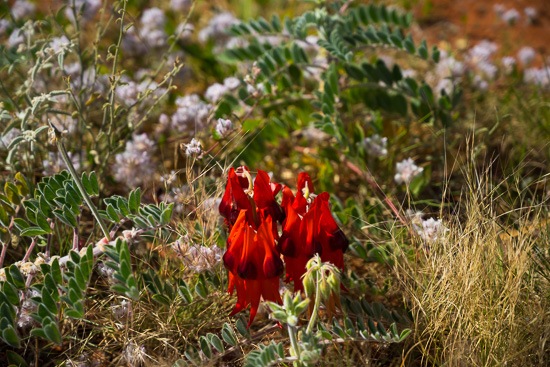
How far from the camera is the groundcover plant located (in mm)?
1313

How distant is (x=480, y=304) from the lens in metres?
1.46

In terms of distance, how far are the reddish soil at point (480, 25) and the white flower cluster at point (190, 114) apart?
2.21 meters

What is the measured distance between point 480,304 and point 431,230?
25cm

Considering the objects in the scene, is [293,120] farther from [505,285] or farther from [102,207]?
[505,285]

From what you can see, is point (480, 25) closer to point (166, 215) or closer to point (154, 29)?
point (154, 29)

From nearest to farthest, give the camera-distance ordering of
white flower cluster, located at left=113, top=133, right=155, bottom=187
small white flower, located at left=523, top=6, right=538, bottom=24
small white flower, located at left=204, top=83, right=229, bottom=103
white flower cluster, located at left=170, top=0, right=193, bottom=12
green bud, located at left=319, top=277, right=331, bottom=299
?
1. green bud, located at left=319, top=277, right=331, bottom=299
2. white flower cluster, located at left=113, top=133, right=155, bottom=187
3. small white flower, located at left=204, top=83, right=229, bottom=103
4. white flower cluster, located at left=170, top=0, right=193, bottom=12
5. small white flower, located at left=523, top=6, right=538, bottom=24

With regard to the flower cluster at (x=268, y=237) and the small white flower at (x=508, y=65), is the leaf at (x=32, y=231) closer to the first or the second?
the flower cluster at (x=268, y=237)

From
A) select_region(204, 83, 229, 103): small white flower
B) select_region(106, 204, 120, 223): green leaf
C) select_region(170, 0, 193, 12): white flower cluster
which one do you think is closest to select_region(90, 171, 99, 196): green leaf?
select_region(106, 204, 120, 223): green leaf

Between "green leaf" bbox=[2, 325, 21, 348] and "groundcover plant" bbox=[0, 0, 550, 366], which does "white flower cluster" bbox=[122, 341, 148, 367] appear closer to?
"groundcover plant" bbox=[0, 0, 550, 366]

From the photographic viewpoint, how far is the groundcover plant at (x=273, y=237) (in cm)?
131

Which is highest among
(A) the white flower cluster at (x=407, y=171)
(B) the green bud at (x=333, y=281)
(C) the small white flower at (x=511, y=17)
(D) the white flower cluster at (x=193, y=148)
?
(D) the white flower cluster at (x=193, y=148)

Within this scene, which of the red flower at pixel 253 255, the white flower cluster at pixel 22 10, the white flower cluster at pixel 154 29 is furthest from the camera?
the white flower cluster at pixel 22 10

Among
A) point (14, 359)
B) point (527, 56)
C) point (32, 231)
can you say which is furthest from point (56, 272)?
point (527, 56)

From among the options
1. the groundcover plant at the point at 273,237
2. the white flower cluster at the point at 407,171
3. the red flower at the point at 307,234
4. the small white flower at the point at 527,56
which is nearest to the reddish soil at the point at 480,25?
the small white flower at the point at 527,56
